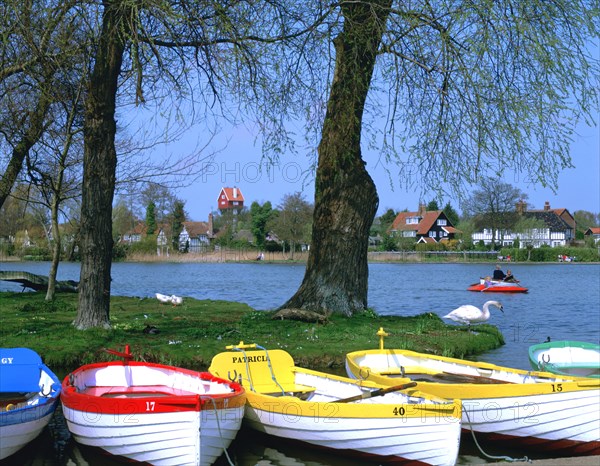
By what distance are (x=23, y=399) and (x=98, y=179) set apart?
20.3 ft

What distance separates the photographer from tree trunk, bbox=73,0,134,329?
15281 millimetres

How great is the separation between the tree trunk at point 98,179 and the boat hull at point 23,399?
180 inches

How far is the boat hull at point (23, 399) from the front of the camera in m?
8.80

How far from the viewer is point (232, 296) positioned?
39.4 metres

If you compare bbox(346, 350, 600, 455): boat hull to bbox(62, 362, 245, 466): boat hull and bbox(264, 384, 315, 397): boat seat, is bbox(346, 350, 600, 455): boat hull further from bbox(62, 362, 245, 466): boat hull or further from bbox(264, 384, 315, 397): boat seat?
bbox(62, 362, 245, 466): boat hull

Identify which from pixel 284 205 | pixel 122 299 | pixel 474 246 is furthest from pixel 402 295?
pixel 474 246

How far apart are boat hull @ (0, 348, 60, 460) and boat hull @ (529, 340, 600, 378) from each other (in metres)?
7.71

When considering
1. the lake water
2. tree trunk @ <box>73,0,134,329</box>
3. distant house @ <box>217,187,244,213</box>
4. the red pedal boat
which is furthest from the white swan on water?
distant house @ <box>217,187,244,213</box>

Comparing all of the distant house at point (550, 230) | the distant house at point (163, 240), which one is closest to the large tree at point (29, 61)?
the distant house at point (163, 240)

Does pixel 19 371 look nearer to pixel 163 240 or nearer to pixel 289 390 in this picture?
pixel 289 390

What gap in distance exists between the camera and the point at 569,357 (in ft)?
42.7

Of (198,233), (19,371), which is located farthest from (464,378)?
(198,233)

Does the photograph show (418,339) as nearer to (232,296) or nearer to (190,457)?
(190,457)

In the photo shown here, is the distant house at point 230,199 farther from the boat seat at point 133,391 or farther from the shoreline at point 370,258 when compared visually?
the boat seat at point 133,391
